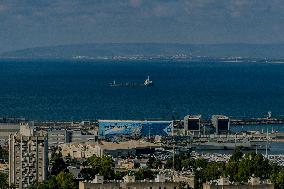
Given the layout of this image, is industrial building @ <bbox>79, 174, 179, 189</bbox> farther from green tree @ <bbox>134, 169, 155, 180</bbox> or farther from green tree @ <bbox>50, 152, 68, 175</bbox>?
Result: green tree @ <bbox>50, 152, 68, 175</bbox>

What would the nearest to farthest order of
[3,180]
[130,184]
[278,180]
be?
[130,184]
[278,180]
[3,180]

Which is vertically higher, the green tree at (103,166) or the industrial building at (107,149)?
the industrial building at (107,149)

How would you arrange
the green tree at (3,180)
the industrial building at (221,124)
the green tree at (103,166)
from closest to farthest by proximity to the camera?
the green tree at (3,180)
the green tree at (103,166)
the industrial building at (221,124)

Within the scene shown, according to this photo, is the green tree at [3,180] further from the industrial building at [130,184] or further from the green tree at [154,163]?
the industrial building at [130,184]

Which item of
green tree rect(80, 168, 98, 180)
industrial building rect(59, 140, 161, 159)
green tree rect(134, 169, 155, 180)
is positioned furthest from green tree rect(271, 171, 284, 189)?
Result: industrial building rect(59, 140, 161, 159)

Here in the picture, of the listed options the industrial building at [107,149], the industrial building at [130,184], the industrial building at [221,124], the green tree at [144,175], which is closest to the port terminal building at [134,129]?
the industrial building at [221,124]

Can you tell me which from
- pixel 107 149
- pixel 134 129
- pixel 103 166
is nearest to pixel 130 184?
pixel 103 166

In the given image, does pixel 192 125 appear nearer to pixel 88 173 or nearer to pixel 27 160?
pixel 88 173

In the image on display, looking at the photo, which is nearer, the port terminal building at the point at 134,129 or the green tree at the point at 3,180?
the green tree at the point at 3,180
